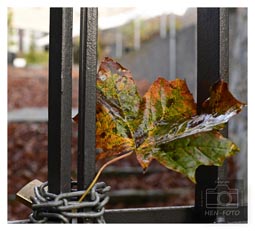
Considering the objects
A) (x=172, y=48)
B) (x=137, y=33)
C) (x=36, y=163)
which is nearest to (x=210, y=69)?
(x=36, y=163)

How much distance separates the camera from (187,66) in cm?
379

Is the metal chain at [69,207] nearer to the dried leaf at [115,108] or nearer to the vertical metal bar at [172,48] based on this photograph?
the dried leaf at [115,108]

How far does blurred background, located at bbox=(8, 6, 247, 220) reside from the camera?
272cm

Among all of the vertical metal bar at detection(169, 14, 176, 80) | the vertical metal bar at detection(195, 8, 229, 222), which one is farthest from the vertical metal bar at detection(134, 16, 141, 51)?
the vertical metal bar at detection(195, 8, 229, 222)

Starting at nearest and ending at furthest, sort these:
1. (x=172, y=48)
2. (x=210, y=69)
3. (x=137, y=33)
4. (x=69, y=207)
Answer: (x=69, y=207) < (x=210, y=69) < (x=172, y=48) < (x=137, y=33)

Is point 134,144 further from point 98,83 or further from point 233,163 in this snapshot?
point 233,163

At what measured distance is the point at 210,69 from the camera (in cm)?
51

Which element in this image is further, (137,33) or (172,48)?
(137,33)

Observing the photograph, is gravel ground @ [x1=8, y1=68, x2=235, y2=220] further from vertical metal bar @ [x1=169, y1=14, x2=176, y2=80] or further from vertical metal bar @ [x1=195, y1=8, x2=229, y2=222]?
vertical metal bar @ [x1=195, y1=8, x2=229, y2=222]

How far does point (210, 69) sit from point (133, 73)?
10.5 feet

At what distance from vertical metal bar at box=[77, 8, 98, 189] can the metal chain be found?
0.02m

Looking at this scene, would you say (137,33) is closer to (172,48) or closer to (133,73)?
(172,48)

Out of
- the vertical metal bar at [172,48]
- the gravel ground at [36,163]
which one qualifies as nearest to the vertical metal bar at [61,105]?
the gravel ground at [36,163]

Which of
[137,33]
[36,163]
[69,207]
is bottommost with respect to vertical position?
[36,163]
